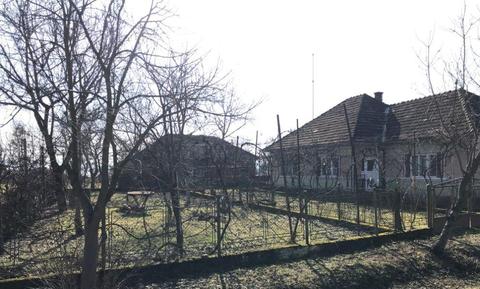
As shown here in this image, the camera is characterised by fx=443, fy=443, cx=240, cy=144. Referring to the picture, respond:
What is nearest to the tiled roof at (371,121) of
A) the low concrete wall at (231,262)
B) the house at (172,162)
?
the low concrete wall at (231,262)

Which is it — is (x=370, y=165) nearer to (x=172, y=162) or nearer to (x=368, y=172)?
(x=368, y=172)

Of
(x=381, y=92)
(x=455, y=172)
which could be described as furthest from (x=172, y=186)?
(x=381, y=92)

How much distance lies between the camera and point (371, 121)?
22781 millimetres

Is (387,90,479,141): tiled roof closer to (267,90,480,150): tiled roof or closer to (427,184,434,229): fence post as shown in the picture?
(267,90,480,150): tiled roof

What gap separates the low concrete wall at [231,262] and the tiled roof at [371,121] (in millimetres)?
10648

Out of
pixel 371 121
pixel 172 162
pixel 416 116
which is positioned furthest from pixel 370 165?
pixel 172 162

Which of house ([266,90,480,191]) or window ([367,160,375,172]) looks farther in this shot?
window ([367,160,375,172])

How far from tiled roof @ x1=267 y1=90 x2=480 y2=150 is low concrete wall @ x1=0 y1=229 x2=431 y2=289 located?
34.9 ft

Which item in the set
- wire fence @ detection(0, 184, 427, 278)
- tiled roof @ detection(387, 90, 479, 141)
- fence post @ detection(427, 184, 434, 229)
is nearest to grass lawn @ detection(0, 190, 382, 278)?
wire fence @ detection(0, 184, 427, 278)

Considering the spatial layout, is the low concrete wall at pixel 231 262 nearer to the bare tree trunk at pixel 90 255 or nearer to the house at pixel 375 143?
the bare tree trunk at pixel 90 255

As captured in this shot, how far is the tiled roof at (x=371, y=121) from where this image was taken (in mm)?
19484

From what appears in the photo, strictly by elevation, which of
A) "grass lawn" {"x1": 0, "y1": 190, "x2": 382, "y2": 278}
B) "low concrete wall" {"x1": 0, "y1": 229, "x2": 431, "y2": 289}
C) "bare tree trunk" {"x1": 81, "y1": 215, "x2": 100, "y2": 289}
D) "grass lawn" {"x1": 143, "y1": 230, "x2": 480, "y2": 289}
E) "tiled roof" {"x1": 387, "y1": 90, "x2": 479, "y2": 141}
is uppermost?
"tiled roof" {"x1": 387, "y1": 90, "x2": 479, "y2": 141}

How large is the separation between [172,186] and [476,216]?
791 centimetres

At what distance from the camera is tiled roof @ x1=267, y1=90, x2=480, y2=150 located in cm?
1948
